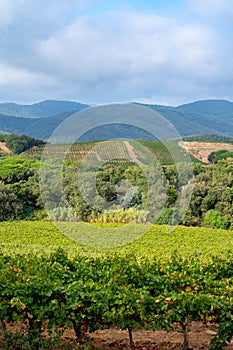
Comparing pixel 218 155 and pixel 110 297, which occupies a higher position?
pixel 218 155

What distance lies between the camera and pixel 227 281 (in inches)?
228

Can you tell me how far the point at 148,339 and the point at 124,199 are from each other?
77.2 feet

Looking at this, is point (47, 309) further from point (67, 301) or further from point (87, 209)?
Answer: point (87, 209)

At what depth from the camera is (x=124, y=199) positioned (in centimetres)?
2945

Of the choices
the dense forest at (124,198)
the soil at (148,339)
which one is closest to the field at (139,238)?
the dense forest at (124,198)

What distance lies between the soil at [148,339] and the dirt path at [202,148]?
2148 inches

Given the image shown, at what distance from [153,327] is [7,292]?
5.82 ft

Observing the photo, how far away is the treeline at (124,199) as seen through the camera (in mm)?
28938

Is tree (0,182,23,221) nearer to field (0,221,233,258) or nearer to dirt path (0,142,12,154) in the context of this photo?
field (0,221,233,258)

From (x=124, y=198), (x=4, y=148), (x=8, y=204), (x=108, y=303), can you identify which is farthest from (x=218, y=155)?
(x=108, y=303)

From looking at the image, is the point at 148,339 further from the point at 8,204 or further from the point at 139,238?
the point at 8,204

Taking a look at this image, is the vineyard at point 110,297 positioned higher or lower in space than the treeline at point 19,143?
lower

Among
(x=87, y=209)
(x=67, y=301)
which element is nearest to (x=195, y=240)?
(x=87, y=209)

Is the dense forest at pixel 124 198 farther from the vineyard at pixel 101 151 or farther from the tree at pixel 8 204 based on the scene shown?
the vineyard at pixel 101 151
